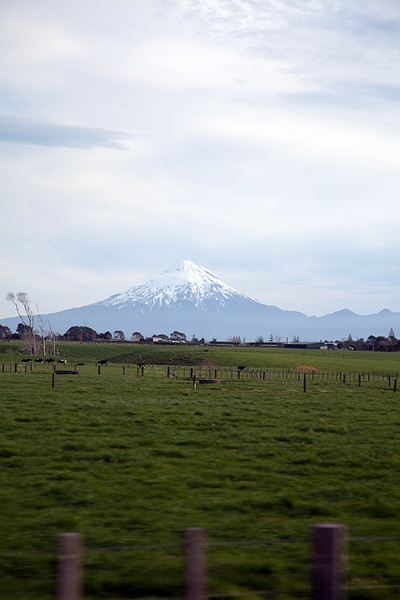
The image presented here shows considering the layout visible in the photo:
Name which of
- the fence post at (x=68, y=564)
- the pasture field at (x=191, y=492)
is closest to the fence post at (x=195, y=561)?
the fence post at (x=68, y=564)

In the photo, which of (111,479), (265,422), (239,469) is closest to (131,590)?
(111,479)

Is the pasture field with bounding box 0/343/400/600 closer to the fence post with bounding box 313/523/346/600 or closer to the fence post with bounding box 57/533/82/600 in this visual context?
the fence post with bounding box 313/523/346/600

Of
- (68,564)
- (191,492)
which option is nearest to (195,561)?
(68,564)

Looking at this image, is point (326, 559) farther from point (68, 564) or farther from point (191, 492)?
point (191, 492)

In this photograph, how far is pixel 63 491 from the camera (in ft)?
42.0

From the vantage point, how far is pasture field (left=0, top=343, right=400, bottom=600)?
8.32 meters

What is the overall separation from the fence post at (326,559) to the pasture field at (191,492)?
4.37 feet

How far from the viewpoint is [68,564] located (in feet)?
16.9

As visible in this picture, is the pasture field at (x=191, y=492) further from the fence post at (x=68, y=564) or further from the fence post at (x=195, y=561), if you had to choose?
the fence post at (x=68, y=564)

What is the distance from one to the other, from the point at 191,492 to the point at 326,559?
810 centimetres

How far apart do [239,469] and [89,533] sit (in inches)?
241

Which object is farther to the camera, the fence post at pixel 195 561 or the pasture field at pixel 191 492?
the pasture field at pixel 191 492

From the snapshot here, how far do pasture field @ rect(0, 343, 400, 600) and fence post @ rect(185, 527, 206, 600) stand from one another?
210 centimetres

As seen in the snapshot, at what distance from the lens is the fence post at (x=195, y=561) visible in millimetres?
5274
